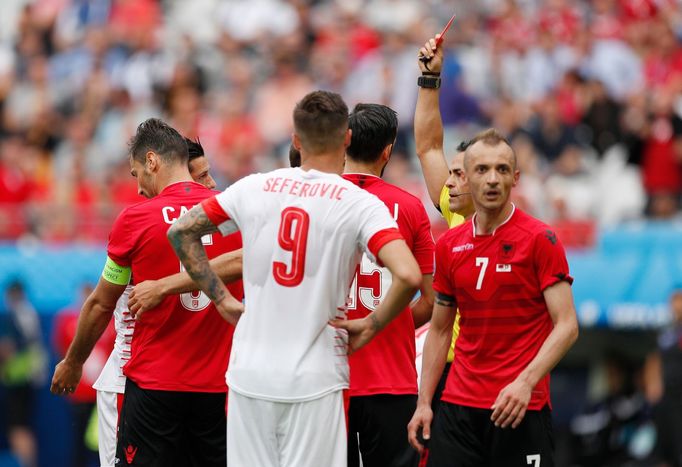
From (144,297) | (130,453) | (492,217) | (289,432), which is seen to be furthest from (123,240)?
(492,217)

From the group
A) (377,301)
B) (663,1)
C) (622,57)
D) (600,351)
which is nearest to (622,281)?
(600,351)

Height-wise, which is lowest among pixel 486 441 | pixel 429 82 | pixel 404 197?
pixel 486 441

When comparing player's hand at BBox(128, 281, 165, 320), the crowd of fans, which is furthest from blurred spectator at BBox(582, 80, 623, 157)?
player's hand at BBox(128, 281, 165, 320)

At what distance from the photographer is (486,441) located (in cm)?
692

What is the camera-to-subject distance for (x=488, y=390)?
687cm

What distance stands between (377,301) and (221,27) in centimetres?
1414

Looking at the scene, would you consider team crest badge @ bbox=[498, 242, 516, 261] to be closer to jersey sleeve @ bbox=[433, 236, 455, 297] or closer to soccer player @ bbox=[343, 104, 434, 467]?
jersey sleeve @ bbox=[433, 236, 455, 297]

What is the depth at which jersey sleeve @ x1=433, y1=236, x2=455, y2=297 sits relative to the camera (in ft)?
23.2

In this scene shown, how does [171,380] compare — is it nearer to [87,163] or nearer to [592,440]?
[592,440]

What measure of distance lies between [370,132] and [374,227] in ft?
4.54

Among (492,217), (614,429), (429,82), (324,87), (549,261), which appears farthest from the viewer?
(324,87)

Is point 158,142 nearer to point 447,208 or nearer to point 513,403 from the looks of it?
point 447,208

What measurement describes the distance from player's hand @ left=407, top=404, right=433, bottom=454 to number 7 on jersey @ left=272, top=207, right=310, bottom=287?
4.11 feet

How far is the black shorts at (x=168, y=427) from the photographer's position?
7.56 m
